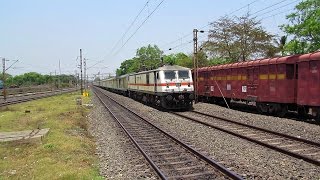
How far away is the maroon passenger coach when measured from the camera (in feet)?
58.9

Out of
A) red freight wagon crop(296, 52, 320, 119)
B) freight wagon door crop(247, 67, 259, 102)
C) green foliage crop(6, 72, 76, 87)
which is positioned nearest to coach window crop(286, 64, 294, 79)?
red freight wagon crop(296, 52, 320, 119)

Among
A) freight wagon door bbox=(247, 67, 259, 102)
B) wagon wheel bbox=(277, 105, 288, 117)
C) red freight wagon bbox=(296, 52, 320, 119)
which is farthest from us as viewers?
freight wagon door bbox=(247, 67, 259, 102)

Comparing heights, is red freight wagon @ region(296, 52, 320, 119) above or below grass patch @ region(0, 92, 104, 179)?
above

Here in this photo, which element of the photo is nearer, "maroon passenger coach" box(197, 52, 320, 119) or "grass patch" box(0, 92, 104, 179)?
"grass patch" box(0, 92, 104, 179)

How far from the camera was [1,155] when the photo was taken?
41.4 feet

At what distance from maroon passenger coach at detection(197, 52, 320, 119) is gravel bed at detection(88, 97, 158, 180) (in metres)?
8.46

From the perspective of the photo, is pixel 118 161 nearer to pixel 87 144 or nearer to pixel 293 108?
pixel 87 144

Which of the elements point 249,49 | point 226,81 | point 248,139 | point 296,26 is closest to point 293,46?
point 296,26

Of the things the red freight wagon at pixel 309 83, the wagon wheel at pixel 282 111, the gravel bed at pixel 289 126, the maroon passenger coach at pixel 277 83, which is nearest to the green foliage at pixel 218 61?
the maroon passenger coach at pixel 277 83

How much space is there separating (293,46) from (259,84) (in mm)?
25636

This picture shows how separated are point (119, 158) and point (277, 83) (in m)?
12.1

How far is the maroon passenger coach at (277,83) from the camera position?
18.0 metres

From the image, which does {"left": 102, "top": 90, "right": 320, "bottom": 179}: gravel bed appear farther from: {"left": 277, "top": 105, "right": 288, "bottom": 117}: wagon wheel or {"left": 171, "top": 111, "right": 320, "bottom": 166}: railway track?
{"left": 277, "top": 105, "right": 288, "bottom": 117}: wagon wheel

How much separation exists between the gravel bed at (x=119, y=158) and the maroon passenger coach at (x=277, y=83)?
8.46m
